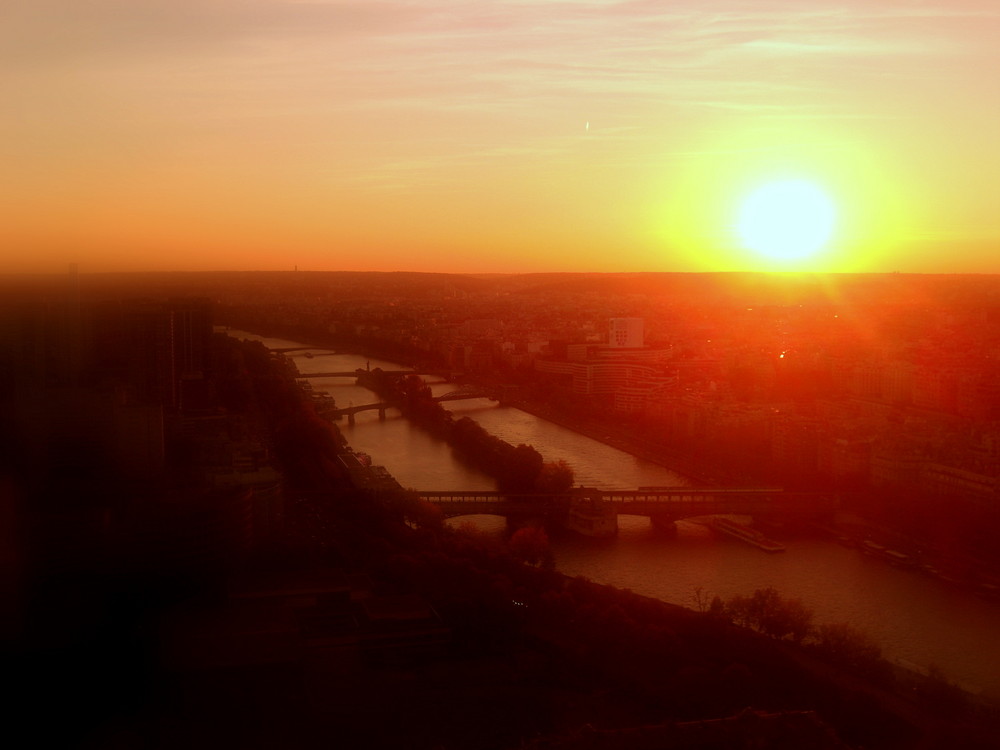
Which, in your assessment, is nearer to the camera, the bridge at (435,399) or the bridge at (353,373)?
the bridge at (435,399)

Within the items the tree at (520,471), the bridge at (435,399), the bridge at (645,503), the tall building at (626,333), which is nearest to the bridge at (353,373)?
the bridge at (435,399)

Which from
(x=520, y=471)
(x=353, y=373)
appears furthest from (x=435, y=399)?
(x=520, y=471)

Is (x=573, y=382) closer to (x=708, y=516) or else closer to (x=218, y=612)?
(x=708, y=516)

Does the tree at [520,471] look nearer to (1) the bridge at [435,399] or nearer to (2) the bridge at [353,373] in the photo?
(1) the bridge at [435,399]

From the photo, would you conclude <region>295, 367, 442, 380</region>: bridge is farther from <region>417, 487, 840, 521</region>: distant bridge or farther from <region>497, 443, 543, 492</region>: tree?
<region>417, 487, 840, 521</region>: distant bridge

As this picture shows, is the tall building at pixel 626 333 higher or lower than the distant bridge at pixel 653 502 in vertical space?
higher

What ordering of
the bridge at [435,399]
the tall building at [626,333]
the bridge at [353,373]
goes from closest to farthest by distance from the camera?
the bridge at [435,399] < the bridge at [353,373] < the tall building at [626,333]

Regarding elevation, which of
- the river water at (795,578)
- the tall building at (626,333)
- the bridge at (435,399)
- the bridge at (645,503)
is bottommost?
the river water at (795,578)

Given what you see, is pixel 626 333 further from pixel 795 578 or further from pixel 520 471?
pixel 795 578
